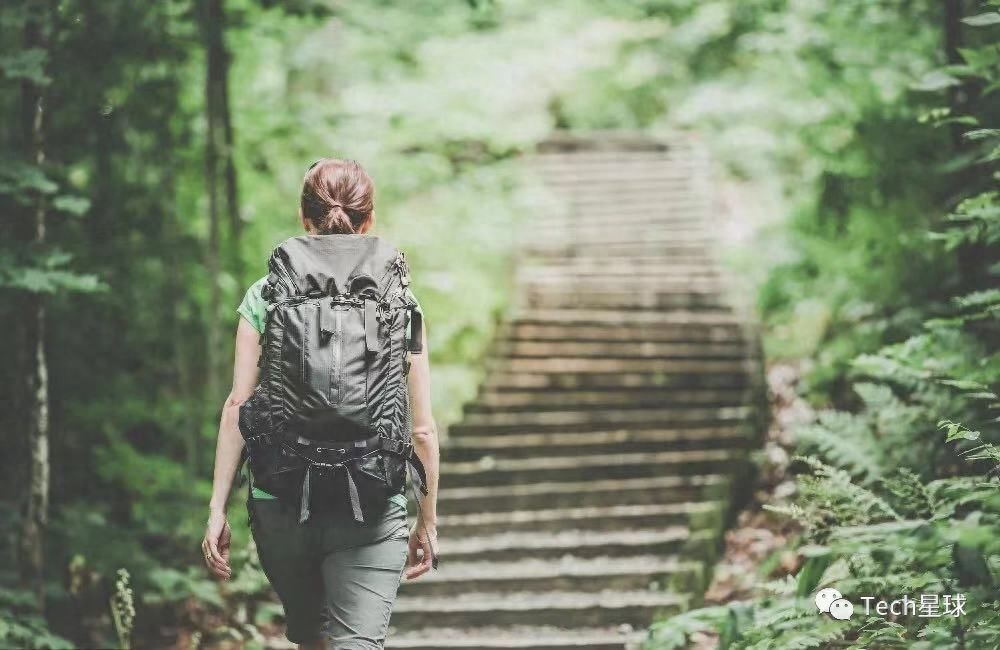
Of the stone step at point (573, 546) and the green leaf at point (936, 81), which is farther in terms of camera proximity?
the stone step at point (573, 546)

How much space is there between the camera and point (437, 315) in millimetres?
8859

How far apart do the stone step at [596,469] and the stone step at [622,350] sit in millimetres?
1950

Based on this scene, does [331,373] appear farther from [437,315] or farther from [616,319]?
[616,319]

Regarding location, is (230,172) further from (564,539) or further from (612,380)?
(612,380)

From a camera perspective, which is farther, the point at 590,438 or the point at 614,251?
the point at 614,251

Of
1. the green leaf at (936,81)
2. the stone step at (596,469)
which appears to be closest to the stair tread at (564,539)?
the stone step at (596,469)

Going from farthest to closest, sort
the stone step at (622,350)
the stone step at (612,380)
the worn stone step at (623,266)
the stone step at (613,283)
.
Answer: the worn stone step at (623,266)
the stone step at (613,283)
the stone step at (622,350)
the stone step at (612,380)

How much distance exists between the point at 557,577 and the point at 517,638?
0.60m

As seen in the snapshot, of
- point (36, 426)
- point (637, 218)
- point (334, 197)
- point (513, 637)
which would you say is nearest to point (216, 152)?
point (36, 426)

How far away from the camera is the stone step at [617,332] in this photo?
31.0ft

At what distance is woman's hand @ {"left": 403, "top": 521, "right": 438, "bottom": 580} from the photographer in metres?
2.83

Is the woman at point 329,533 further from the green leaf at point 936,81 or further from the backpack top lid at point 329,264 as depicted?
the green leaf at point 936,81

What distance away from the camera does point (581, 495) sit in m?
6.85

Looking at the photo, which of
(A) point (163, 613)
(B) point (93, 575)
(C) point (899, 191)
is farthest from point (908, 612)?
(B) point (93, 575)
